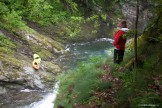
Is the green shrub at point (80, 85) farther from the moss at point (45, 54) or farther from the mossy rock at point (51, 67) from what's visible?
the moss at point (45, 54)

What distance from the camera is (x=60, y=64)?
658 inches

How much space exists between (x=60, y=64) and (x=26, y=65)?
2832 mm

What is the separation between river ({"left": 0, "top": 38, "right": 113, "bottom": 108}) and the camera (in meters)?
11.7

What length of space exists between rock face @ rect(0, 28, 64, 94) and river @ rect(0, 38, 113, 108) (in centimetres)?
44

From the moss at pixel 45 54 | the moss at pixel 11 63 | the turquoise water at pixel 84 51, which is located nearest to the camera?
the moss at pixel 11 63

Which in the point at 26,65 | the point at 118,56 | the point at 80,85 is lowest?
the point at 26,65

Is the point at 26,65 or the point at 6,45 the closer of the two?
the point at 26,65

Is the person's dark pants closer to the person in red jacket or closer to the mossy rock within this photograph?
the person in red jacket

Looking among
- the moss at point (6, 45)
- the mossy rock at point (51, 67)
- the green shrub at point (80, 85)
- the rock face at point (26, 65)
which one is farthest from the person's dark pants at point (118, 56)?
the moss at point (6, 45)

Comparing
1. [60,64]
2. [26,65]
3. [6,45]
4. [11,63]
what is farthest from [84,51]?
[11,63]

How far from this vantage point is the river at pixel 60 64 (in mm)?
11682

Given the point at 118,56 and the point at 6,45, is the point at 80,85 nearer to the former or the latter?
the point at 118,56

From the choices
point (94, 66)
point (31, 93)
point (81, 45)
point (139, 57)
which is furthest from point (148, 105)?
point (81, 45)

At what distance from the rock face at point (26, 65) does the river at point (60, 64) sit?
1.44 ft
